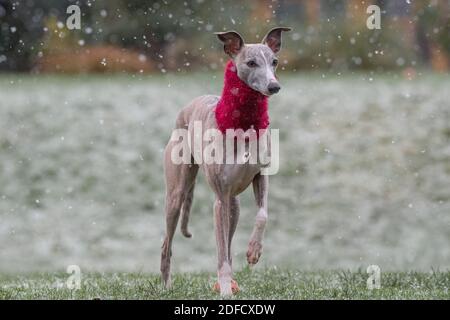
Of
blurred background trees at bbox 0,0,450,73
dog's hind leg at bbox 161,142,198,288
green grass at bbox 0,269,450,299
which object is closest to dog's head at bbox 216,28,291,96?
dog's hind leg at bbox 161,142,198,288

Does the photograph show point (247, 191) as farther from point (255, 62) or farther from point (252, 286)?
point (255, 62)

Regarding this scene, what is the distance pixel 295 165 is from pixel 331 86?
4.16 meters

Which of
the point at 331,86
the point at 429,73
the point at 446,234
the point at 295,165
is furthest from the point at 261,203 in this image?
the point at 429,73

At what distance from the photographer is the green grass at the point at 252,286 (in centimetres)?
646

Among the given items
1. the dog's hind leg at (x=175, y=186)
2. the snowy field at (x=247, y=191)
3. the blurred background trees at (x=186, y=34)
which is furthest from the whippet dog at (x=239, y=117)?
the blurred background trees at (x=186, y=34)

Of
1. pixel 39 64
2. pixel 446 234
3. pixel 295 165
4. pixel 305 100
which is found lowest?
pixel 446 234

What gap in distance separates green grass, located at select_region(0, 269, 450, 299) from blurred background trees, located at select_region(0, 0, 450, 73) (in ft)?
48.1

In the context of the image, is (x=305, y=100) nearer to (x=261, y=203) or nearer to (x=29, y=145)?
(x=29, y=145)

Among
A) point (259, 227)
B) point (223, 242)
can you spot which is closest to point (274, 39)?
point (259, 227)

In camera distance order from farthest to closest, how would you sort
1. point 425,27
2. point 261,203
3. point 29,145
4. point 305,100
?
1. point 425,27
2. point 305,100
3. point 29,145
4. point 261,203

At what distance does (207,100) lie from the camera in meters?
6.68

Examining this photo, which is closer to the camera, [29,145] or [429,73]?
[29,145]

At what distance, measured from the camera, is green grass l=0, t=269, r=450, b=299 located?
21.2 feet

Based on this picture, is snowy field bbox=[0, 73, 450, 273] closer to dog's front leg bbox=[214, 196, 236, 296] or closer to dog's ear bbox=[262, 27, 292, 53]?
dog's front leg bbox=[214, 196, 236, 296]
